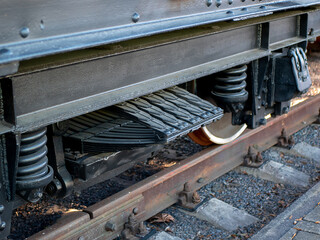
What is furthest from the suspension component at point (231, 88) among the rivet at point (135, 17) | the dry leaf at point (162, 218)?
the rivet at point (135, 17)

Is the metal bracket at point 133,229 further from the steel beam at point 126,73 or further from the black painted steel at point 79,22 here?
the black painted steel at point 79,22

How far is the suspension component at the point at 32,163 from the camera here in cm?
239

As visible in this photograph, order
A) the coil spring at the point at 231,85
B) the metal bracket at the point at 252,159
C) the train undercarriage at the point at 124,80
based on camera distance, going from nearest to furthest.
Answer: the train undercarriage at the point at 124,80, the coil spring at the point at 231,85, the metal bracket at the point at 252,159

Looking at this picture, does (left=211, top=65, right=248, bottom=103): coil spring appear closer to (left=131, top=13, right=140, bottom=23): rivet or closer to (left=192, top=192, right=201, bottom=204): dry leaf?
(left=192, top=192, right=201, bottom=204): dry leaf

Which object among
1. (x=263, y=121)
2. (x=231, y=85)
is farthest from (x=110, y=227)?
(x=263, y=121)

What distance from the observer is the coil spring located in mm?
3869

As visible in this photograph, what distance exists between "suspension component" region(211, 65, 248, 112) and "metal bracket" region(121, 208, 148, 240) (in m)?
1.24

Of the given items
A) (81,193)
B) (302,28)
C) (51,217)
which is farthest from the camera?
(302,28)

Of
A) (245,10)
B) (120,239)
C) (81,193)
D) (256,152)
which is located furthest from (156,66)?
(256,152)

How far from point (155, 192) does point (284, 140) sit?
2.09 m

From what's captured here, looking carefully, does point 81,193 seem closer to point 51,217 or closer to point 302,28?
point 51,217

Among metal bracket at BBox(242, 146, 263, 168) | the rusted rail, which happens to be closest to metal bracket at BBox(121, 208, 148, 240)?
the rusted rail

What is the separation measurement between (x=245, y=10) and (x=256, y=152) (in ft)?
5.93

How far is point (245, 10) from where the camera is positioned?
10.5 ft
